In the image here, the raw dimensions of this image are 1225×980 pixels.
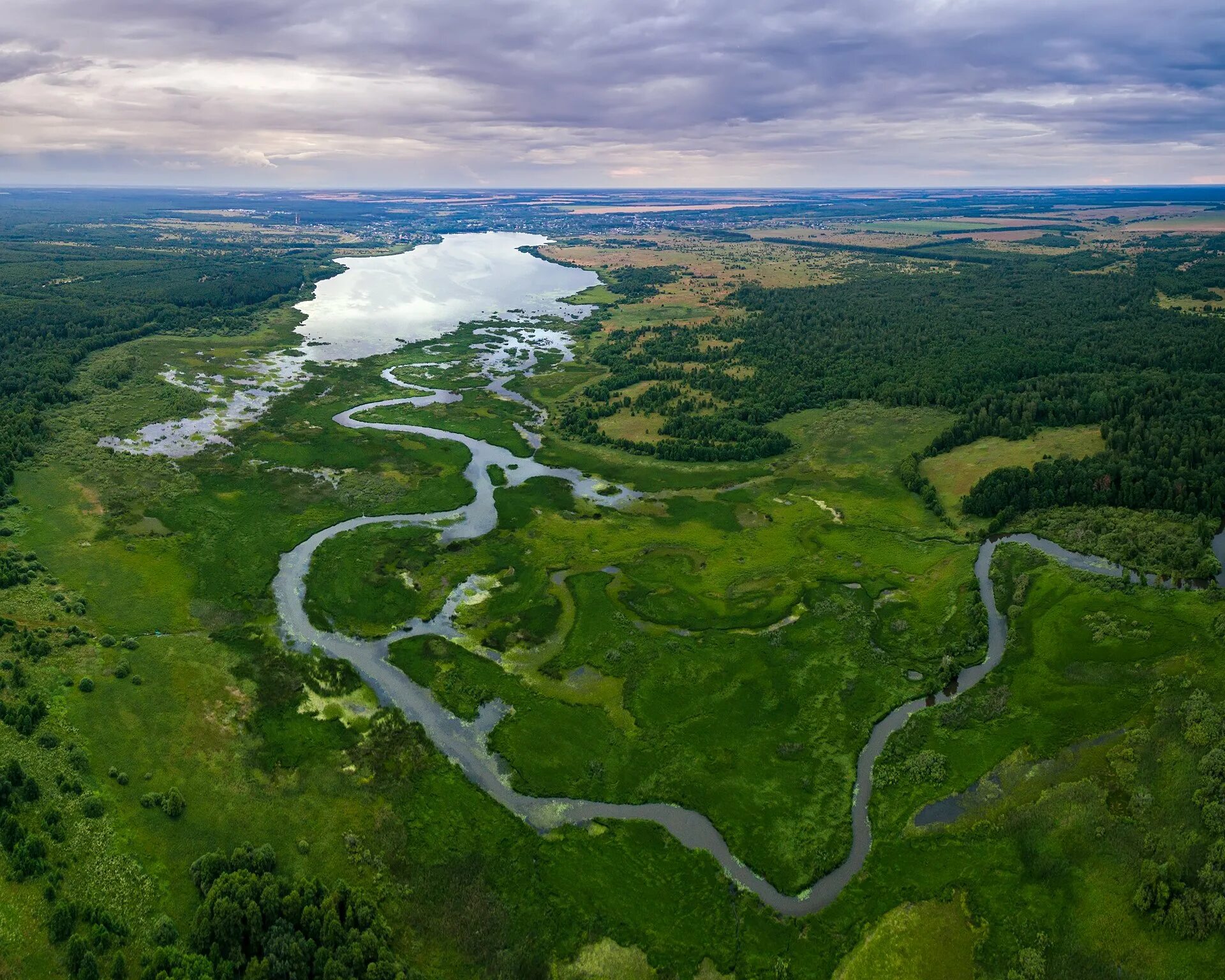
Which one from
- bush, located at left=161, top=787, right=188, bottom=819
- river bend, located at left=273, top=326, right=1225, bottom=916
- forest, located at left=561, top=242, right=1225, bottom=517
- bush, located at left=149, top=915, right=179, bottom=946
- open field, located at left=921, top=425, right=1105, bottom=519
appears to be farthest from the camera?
open field, located at left=921, top=425, right=1105, bottom=519

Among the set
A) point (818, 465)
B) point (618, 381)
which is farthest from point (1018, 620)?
point (618, 381)

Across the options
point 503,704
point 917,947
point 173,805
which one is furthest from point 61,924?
point 917,947

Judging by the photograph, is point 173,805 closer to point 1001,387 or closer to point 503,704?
point 503,704

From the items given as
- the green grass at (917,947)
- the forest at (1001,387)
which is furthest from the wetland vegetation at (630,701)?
the forest at (1001,387)

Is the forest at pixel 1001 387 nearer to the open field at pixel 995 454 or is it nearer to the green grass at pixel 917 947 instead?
the open field at pixel 995 454

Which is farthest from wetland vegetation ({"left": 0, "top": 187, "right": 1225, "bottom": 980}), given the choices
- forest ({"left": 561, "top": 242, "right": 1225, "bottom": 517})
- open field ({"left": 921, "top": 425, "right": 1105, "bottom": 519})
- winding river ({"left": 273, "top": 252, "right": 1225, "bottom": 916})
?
forest ({"left": 561, "top": 242, "right": 1225, "bottom": 517})

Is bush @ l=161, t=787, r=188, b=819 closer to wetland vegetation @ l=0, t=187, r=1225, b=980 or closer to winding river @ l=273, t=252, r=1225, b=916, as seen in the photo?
wetland vegetation @ l=0, t=187, r=1225, b=980
